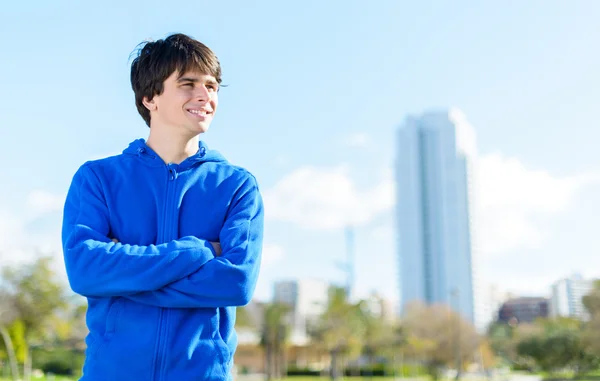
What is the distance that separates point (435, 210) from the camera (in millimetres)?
120688

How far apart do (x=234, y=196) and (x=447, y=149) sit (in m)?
122

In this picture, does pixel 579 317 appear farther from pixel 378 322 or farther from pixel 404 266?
pixel 404 266

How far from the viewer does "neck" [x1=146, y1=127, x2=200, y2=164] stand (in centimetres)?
211

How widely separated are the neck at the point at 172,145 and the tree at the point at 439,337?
5607cm

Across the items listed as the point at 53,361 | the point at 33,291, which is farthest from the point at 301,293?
the point at 33,291

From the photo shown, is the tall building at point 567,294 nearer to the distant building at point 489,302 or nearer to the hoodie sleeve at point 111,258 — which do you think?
the hoodie sleeve at point 111,258

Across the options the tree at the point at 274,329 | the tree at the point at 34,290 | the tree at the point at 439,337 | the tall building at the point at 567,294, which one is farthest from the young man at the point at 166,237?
the tree at the point at 439,337

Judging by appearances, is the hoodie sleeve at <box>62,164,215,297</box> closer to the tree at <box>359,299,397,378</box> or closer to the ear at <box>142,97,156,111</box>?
the ear at <box>142,97,156,111</box>

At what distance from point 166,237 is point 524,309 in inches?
4786

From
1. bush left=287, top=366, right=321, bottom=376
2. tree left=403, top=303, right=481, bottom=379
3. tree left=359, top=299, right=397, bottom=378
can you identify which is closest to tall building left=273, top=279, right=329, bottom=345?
bush left=287, top=366, right=321, bottom=376

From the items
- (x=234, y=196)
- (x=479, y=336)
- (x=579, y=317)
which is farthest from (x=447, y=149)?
(x=234, y=196)

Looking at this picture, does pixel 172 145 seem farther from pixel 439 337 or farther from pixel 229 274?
pixel 439 337

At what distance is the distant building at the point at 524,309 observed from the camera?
370 ft

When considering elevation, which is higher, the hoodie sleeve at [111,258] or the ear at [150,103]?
the ear at [150,103]
